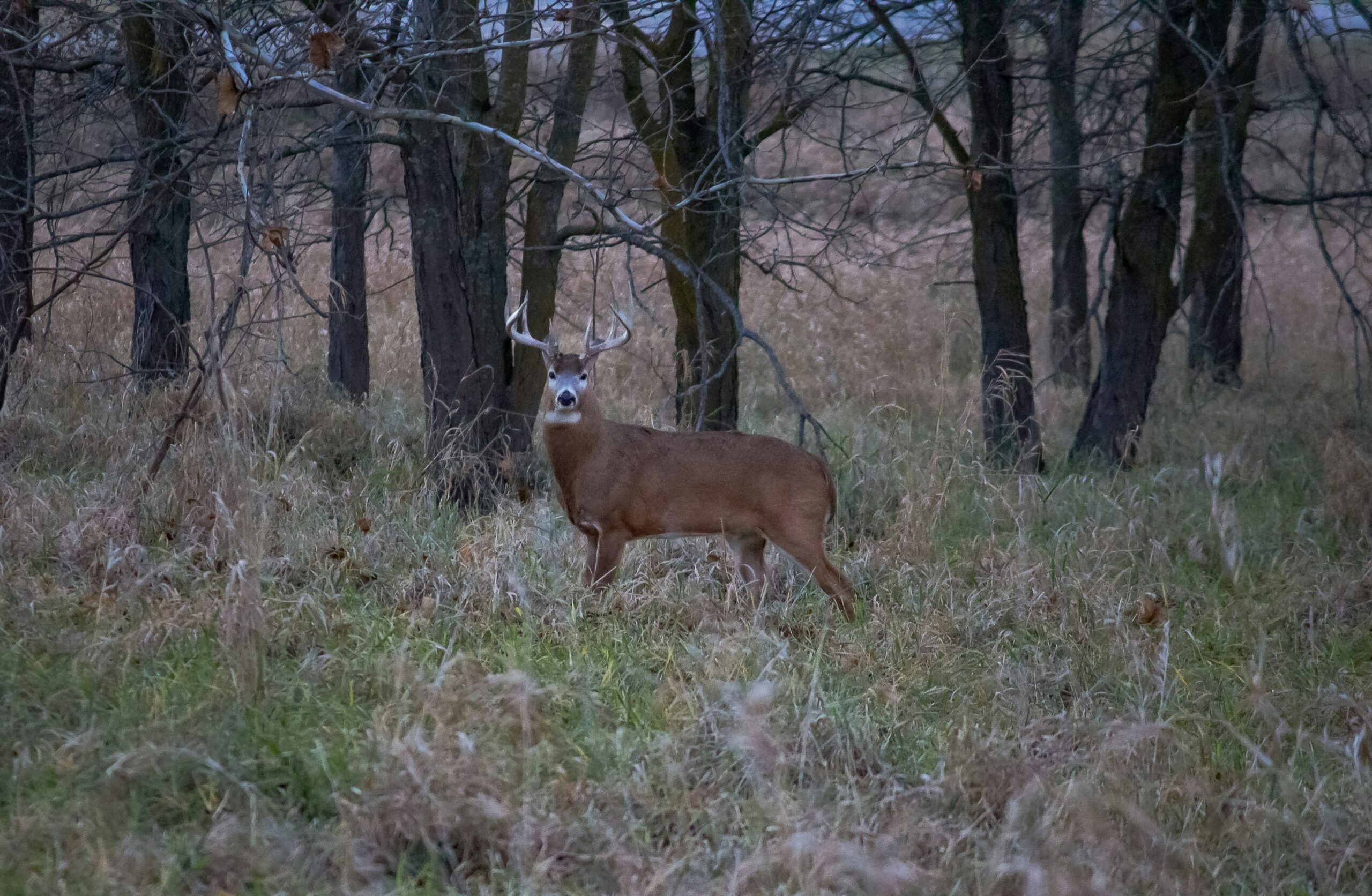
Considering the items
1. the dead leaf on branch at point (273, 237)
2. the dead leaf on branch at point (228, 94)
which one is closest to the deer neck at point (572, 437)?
the dead leaf on branch at point (273, 237)

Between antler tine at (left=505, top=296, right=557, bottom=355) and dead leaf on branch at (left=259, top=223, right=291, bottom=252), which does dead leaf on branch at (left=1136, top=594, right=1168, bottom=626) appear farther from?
dead leaf on branch at (left=259, top=223, right=291, bottom=252)

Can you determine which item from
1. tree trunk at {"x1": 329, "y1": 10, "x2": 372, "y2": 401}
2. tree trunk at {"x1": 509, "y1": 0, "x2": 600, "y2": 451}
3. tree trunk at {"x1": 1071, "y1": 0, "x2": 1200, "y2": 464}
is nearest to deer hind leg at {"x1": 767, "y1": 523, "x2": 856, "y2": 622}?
tree trunk at {"x1": 509, "y1": 0, "x2": 600, "y2": 451}

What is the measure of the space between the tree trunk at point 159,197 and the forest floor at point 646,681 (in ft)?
1.32

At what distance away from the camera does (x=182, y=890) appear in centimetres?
299

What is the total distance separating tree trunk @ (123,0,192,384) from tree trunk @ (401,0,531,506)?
112 centimetres

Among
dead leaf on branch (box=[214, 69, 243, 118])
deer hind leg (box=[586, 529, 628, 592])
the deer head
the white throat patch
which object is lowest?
deer hind leg (box=[586, 529, 628, 592])

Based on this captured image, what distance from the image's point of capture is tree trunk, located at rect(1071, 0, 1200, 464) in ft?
27.1

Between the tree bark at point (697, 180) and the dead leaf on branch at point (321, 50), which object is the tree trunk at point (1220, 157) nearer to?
the tree bark at point (697, 180)

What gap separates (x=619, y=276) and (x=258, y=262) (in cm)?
371

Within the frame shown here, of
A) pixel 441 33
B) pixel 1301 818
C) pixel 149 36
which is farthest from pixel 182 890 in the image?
pixel 149 36

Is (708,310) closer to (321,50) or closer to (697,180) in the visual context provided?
(697,180)

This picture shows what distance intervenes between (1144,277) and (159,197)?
19.4 feet

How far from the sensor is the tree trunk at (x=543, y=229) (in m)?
7.00

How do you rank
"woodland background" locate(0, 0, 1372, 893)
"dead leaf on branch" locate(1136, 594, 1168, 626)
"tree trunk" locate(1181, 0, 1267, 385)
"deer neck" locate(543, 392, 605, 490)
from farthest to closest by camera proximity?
"tree trunk" locate(1181, 0, 1267, 385), "deer neck" locate(543, 392, 605, 490), "dead leaf on branch" locate(1136, 594, 1168, 626), "woodland background" locate(0, 0, 1372, 893)
